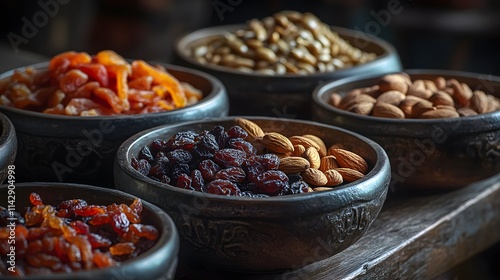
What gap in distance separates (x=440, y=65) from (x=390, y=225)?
9.04 feet

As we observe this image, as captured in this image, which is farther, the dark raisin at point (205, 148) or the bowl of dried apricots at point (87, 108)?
the bowl of dried apricots at point (87, 108)

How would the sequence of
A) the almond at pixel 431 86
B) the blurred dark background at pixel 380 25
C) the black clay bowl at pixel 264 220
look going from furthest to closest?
the blurred dark background at pixel 380 25 → the almond at pixel 431 86 → the black clay bowl at pixel 264 220

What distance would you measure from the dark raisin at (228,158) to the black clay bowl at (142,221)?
195 millimetres

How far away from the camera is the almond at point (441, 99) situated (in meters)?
1.62

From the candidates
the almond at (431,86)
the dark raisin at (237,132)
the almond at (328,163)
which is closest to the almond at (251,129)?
the dark raisin at (237,132)

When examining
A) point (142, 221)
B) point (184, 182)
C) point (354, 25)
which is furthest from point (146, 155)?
point (354, 25)

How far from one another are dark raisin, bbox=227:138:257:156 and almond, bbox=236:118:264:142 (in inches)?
2.5

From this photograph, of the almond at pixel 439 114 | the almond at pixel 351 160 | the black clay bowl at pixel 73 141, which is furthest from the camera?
the almond at pixel 439 114

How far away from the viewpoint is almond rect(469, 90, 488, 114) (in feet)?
5.26

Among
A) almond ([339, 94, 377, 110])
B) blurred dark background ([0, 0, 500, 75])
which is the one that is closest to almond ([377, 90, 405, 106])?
almond ([339, 94, 377, 110])

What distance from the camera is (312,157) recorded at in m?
1.28

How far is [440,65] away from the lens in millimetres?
4039

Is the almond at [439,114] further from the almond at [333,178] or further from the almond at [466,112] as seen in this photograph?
the almond at [333,178]

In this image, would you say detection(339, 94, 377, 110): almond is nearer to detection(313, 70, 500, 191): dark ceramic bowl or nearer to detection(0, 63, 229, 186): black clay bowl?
detection(313, 70, 500, 191): dark ceramic bowl
